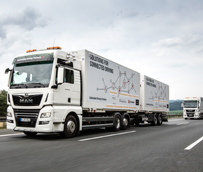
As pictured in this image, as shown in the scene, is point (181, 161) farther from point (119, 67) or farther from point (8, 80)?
point (119, 67)

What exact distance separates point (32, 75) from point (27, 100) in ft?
3.01

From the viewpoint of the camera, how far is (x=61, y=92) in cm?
880

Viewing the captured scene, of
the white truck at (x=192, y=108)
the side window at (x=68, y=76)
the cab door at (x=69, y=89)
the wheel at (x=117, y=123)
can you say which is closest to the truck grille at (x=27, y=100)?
the cab door at (x=69, y=89)

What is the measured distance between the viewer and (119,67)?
13.3m

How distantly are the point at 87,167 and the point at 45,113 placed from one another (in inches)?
160

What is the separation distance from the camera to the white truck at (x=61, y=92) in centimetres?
842

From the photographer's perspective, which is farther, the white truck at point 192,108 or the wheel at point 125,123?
the white truck at point 192,108

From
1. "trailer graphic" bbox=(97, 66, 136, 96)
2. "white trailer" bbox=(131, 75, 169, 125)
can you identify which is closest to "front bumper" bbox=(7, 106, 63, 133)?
"trailer graphic" bbox=(97, 66, 136, 96)

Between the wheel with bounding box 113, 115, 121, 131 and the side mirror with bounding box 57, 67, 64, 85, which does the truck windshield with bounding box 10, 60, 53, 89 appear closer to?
the side mirror with bounding box 57, 67, 64, 85

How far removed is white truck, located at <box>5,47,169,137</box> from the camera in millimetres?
8422

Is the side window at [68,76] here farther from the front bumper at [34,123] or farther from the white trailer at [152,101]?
the white trailer at [152,101]

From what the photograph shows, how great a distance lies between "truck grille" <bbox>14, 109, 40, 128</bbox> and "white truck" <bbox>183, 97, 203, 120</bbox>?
100 ft

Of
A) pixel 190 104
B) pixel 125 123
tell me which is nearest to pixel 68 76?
pixel 125 123

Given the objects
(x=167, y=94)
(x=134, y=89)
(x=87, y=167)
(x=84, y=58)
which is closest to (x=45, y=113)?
(x=84, y=58)
